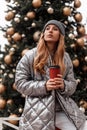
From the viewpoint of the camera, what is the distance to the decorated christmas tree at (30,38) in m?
3.23

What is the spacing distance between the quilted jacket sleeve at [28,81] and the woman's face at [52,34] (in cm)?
11

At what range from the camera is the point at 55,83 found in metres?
1.56

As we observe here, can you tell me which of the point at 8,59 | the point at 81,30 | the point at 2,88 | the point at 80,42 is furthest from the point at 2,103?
the point at 81,30

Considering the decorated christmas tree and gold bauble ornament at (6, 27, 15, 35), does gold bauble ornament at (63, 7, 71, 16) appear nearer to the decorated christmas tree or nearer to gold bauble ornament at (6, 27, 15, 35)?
the decorated christmas tree

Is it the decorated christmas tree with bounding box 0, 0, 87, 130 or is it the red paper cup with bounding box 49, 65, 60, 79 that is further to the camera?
the decorated christmas tree with bounding box 0, 0, 87, 130

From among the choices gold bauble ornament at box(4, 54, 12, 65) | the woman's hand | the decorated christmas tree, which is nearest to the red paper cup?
the woman's hand

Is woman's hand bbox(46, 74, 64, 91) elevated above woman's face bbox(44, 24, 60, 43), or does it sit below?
below

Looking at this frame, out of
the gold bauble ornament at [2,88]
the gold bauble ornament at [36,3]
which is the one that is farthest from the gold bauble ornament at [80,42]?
the gold bauble ornament at [2,88]

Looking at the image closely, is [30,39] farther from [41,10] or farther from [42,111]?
[42,111]

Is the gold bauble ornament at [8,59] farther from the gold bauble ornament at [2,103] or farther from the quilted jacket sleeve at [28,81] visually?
the quilted jacket sleeve at [28,81]

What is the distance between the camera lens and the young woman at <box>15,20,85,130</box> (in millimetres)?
1552

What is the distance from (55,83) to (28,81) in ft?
0.44

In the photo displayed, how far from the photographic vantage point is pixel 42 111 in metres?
1.55

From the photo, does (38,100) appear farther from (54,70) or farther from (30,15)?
(30,15)
